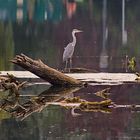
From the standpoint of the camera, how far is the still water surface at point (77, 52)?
49.1 feet

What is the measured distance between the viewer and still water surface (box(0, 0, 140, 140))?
49.1ft

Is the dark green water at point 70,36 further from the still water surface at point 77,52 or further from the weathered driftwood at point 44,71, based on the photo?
the weathered driftwood at point 44,71

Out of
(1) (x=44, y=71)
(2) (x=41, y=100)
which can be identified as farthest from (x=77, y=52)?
(2) (x=41, y=100)

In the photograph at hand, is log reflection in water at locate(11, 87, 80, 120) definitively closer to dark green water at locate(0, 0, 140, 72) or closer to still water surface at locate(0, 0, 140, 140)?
still water surface at locate(0, 0, 140, 140)

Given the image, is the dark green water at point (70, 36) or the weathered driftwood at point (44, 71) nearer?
the weathered driftwood at point (44, 71)

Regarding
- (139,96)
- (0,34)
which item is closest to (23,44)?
(0,34)

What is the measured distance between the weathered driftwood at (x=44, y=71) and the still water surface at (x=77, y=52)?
0.47 meters

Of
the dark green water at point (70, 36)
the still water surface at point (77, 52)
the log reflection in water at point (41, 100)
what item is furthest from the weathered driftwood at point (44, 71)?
the dark green water at point (70, 36)

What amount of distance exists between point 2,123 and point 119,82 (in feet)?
23.1

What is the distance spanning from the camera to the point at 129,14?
66250mm

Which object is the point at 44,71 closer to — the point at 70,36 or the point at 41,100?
the point at 41,100

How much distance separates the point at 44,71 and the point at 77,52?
17156 mm

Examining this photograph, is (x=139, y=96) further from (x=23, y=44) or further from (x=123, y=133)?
(x=23, y=44)

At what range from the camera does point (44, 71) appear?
20.9 meters
